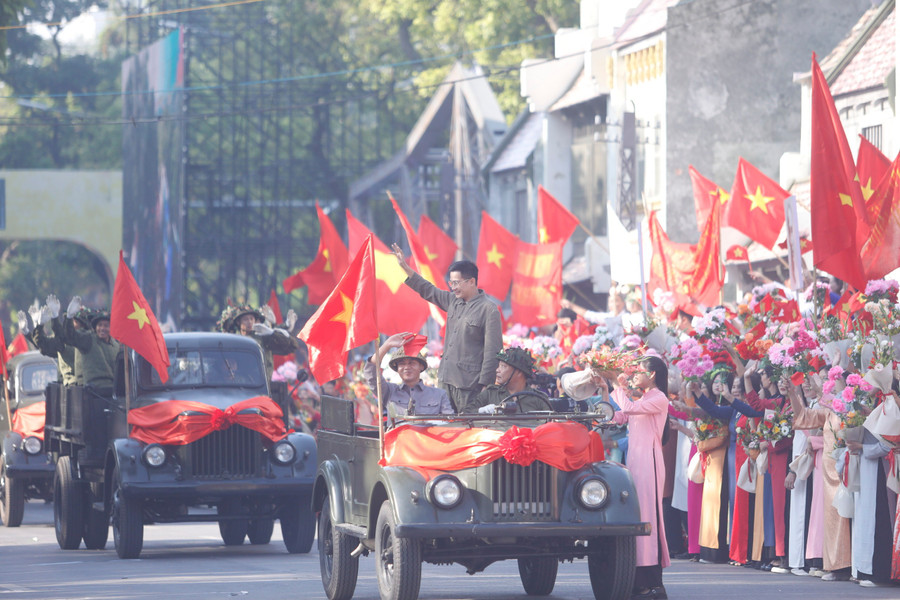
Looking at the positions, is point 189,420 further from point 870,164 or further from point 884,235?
point 870,164

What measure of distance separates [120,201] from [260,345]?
36.3 m

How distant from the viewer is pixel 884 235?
1495 cm

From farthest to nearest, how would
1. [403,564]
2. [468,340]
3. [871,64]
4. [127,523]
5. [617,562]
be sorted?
1. [871,64]
2. [127,523]
3. [468,340]
4. [617,562]
5. [403,564]

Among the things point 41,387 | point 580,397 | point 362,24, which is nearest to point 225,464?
point 580,397

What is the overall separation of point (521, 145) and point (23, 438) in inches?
1002

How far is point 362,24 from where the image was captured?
62031 mm

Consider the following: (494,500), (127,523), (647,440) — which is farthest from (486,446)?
(127,523)

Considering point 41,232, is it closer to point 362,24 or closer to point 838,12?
point 362,24

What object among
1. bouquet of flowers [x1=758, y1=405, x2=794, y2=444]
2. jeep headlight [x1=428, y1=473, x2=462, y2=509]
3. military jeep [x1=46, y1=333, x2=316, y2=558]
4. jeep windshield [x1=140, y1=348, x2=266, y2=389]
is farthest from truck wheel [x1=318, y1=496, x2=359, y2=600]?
jeep windshield [x1=140, y1=348, x2=266, y2=389]

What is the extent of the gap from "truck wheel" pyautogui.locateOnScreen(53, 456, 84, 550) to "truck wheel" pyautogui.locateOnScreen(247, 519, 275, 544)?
A: 1.78 m

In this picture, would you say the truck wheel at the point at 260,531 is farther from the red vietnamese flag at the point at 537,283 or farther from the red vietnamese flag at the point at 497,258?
the red vietnamese flag at the point at 497,258

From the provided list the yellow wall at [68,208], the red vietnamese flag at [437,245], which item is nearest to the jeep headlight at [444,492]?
the red vietnamese flag at [437,245]

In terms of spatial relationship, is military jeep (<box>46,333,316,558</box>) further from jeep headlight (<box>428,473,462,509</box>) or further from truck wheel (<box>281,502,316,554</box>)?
jeep headlight (<box>428,473,462,509</box>)

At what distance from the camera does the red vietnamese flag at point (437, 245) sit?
27.4 metres
